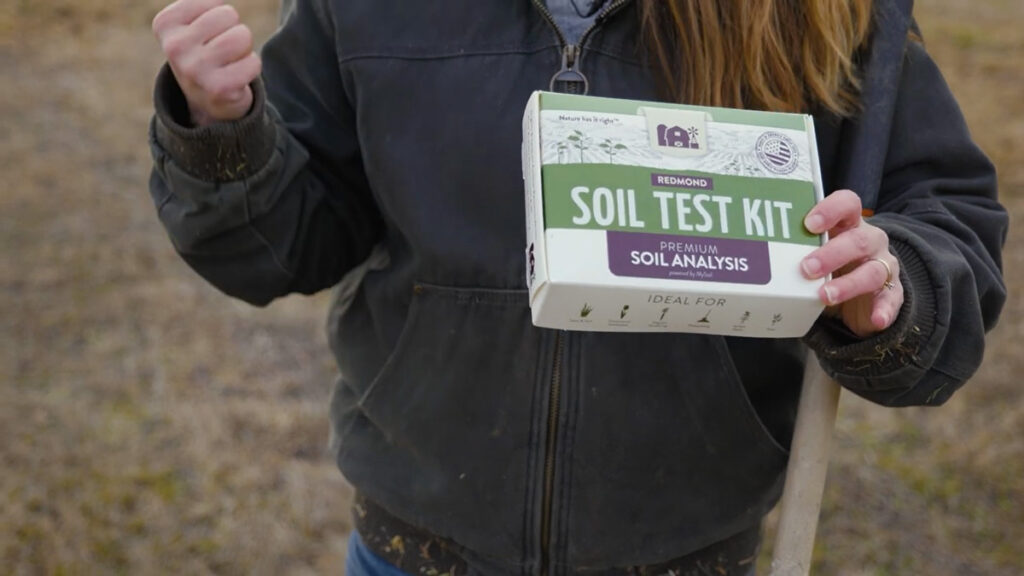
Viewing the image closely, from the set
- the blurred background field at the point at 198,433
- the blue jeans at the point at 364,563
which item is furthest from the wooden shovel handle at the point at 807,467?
the blurred background field at the point at 198,433

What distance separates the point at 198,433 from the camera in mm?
3186

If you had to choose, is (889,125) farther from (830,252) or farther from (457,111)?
(457,111)

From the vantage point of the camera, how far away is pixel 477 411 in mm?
1339

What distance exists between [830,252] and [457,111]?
0.47 m

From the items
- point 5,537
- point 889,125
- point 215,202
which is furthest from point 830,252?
point 5,537

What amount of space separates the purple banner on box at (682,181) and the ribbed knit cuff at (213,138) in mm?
458

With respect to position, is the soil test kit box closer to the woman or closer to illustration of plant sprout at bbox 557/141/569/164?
illustration of plant sprout at bbox 557/141/569/164

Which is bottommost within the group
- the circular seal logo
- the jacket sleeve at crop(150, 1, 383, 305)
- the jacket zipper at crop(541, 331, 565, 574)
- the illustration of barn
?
the jacket zipper at crop(541, 331, 565, 574)

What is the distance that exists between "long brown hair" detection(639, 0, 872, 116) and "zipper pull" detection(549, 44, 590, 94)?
3.3 inches

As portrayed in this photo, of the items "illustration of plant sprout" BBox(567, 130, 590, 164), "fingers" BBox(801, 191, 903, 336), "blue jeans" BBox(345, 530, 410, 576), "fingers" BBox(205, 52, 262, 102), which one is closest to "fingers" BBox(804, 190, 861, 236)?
"fingers" BBox(801, 191, 903, 336)

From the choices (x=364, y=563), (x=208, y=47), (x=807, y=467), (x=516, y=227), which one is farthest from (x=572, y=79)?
(x=364, y=563)

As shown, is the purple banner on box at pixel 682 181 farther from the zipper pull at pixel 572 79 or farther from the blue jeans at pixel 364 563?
the blue jeans at pixel 364 563

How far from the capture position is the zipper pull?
1.23 metres

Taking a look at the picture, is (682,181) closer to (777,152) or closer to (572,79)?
(777,152)
